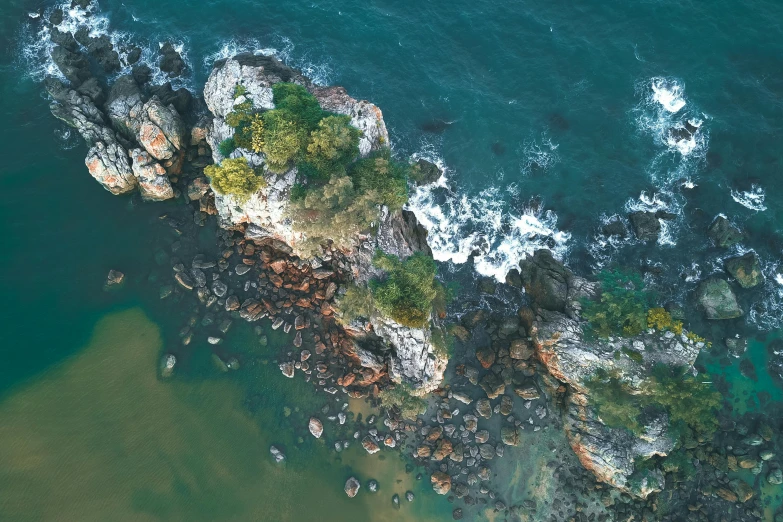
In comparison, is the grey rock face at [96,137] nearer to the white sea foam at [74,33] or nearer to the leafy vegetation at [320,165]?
the white sea foam at [74,33]

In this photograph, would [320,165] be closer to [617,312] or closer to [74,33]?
[617,312]

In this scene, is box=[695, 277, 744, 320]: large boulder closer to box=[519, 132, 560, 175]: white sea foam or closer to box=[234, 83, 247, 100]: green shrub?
box=[519, 132, 560, 175]: white sea foam

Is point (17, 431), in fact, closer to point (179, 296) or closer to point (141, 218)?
point (179, 296)

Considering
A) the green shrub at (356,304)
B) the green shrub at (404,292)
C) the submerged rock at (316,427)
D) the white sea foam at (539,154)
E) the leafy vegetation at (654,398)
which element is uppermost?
the white sea foam at (539,154)

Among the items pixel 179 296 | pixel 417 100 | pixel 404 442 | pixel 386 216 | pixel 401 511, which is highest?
pixel 417 100

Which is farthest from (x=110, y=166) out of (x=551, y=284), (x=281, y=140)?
(x=551, y=284)

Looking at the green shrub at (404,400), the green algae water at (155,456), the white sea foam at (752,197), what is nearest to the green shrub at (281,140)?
the green algae water at (155,456)

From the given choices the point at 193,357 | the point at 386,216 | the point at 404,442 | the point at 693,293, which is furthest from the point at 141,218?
the point at 693,293
